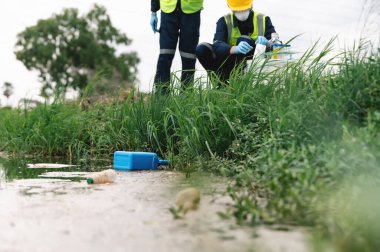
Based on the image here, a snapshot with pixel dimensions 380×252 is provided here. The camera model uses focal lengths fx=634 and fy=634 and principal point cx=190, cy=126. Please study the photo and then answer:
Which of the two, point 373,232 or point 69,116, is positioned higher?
point 69,116

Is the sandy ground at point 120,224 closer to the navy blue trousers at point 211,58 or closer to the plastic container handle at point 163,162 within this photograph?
the plastic container handle at point 163,162

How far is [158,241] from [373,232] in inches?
27.1

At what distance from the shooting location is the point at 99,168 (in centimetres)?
485

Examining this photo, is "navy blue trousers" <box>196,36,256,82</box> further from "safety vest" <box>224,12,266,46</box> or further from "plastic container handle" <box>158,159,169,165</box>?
"plastic container handle" <box>158,159,169,165</box>

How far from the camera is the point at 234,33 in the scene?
21.5 feet

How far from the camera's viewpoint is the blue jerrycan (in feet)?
15.0

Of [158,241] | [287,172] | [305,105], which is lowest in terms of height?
[158,241]

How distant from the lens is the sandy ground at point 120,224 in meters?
2.02

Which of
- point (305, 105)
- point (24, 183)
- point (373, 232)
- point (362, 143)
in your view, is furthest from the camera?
point (24, 183)

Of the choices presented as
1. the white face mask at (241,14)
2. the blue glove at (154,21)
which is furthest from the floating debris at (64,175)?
the blue glove at (154,21)

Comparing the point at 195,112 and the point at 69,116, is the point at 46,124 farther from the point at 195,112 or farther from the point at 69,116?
the point at 195,112

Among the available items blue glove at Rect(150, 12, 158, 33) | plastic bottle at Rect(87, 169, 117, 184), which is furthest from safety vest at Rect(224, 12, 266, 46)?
plastic bottle at Rect(87, 169, 117, 184)

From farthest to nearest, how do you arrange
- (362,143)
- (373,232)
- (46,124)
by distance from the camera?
(46,124), (362,143), (373,232)

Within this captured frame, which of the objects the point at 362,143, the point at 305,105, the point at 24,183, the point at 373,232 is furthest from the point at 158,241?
the point at 24,183
